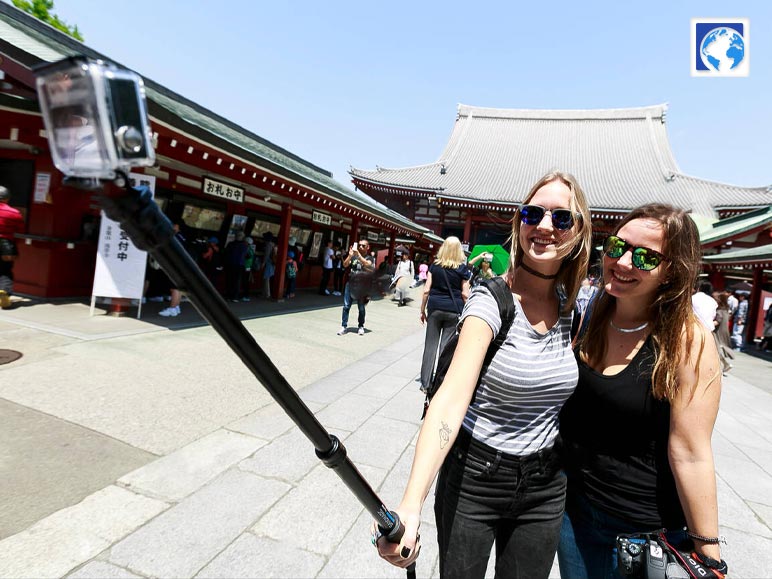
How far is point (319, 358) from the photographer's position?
5926 millimetres

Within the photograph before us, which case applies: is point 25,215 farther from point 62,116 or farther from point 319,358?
point 62,116

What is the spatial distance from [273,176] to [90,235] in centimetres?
316

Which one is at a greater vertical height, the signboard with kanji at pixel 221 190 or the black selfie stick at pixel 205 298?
the signboard with kanji at pixel 221 190

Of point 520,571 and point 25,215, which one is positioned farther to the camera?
point 25,215

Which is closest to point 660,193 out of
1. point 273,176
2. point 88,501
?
point 273,176

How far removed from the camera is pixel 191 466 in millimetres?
2734

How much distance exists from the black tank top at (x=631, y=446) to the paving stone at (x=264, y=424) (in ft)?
7.94

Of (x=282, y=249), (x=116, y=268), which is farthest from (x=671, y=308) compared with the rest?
(x=282, y=249)

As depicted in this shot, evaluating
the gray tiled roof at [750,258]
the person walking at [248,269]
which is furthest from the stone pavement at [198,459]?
the gray tiled roof at [750,258]

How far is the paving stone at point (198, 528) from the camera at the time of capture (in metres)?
1.91

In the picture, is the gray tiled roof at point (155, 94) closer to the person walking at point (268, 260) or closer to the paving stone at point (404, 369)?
the person walking at point (268, 260)

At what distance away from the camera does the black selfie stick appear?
0.44m

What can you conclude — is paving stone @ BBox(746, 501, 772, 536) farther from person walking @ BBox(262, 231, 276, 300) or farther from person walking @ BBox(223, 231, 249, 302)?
person walking @ BBox(262, 231, 276, 300)

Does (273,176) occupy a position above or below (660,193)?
below
